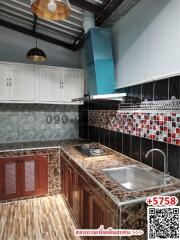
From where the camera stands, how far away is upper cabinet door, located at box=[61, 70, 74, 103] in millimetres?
3395

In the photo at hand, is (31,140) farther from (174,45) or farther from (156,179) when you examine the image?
(174,45)

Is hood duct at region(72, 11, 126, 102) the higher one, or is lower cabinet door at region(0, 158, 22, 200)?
hood duct at region(72, 11, 126, 102)

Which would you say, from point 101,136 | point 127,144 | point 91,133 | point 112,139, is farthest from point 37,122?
point 127,144

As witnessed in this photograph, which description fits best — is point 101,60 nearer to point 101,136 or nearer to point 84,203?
point 101,136

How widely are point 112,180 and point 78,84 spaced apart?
89.2 inches

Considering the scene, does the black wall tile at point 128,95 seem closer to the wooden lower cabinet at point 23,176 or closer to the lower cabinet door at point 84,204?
the lower cabinet door at point 84,204

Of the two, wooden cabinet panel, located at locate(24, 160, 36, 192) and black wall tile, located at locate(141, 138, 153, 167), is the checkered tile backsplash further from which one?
wooden cabinet panel, located at locate(24, 160, 36, 192)

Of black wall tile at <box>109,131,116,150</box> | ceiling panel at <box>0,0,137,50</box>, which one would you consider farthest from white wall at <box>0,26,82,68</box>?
black wall tile at <box>109,131,116,150</box>

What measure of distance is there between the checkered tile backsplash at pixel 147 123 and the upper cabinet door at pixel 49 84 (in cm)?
96

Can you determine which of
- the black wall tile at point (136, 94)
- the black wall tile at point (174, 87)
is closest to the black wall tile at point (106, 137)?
the black wall tile at point (136, 94)

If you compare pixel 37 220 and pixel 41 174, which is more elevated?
pixel 41 174

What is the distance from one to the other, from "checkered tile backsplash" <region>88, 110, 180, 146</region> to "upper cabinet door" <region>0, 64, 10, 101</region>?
5.21 ft

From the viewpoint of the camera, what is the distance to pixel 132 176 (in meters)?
1.97

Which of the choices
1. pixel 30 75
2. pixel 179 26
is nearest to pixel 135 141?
pixel 179 26
